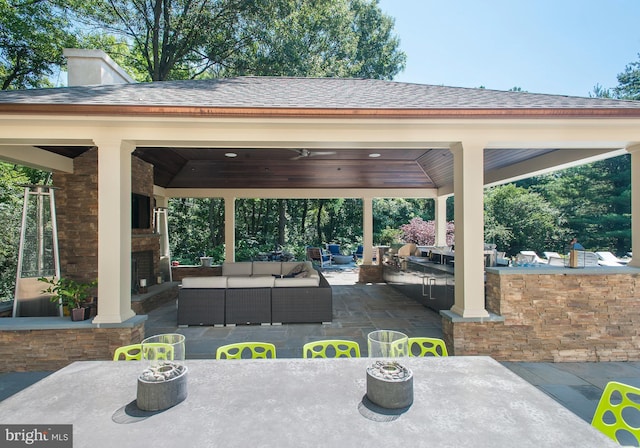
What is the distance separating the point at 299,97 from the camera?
4.85 metres

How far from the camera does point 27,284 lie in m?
5.16

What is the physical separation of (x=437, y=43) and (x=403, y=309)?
10807 mm

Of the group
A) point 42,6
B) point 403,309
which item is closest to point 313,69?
point 42,6

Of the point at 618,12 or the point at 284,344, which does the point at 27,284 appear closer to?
the point at 284,344

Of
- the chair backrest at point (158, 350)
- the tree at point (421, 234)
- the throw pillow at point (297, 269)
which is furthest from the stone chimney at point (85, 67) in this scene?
the tree at point (421, 234)

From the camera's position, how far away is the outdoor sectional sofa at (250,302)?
19.3 ft

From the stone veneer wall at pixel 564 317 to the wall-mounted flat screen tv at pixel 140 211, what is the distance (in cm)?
636

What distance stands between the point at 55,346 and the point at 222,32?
13.3 metres

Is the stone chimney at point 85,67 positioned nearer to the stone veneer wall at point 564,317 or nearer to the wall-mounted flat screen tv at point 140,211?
the wall-mounted flat screen tv at point 140,211

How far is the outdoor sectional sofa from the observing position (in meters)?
5.89

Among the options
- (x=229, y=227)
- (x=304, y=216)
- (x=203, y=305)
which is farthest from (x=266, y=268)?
(x=304, y=216)

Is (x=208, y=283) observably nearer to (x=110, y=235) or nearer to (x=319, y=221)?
(x=110, y=235)

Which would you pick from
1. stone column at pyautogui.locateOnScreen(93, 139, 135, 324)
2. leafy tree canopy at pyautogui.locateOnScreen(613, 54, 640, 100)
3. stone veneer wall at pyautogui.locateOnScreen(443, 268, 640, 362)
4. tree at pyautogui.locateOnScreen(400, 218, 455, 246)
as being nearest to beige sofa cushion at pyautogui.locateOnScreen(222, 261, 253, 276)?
stone column at pyautogui.locateOnScreen(93, 139, 135, 324)

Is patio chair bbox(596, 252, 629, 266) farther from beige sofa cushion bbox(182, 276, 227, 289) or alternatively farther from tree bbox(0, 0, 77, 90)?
tree bbox(0, 0, 77, 90)
